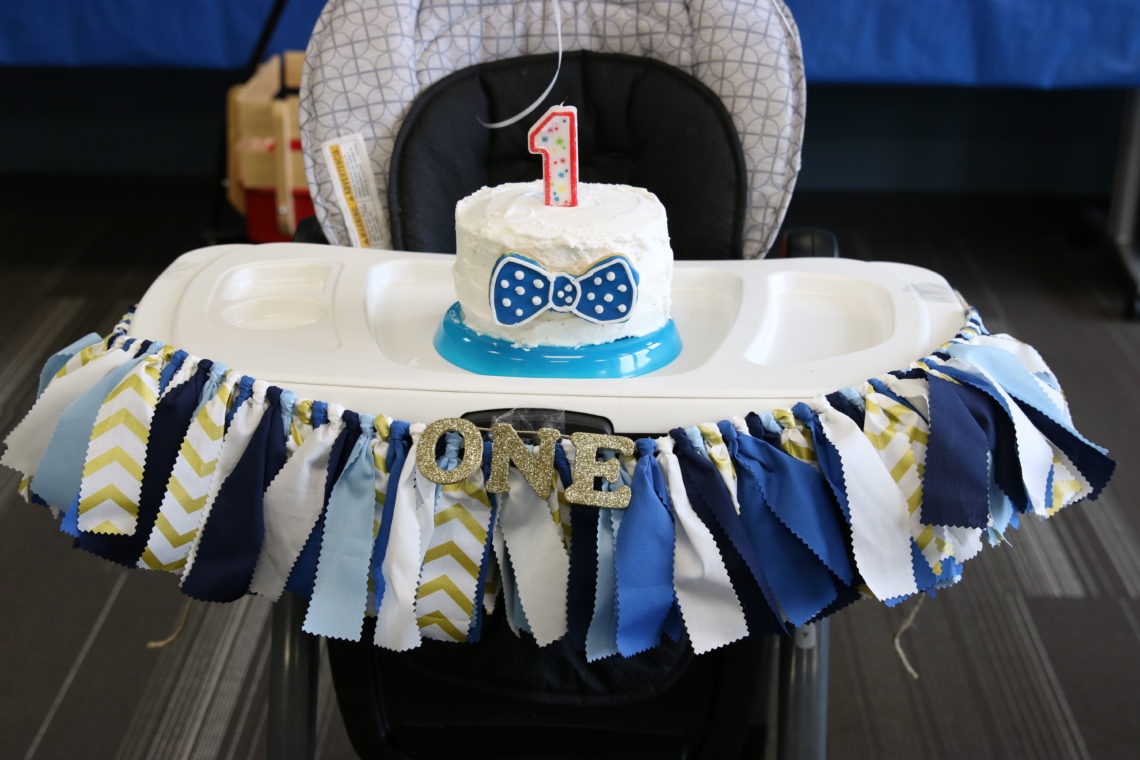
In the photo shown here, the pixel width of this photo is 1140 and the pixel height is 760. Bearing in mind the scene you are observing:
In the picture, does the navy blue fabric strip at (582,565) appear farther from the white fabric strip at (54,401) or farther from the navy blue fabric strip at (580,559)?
the white fabric strip at (54,401)

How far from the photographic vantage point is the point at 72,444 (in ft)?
2.50

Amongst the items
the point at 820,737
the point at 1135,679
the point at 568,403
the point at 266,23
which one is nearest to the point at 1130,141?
the point at 1135,679

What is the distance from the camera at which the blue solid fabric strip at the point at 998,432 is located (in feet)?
2.40

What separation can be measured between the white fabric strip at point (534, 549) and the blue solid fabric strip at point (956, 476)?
0.72 feet

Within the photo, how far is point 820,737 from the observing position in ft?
3.16

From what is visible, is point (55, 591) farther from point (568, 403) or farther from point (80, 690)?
point (568, 403)

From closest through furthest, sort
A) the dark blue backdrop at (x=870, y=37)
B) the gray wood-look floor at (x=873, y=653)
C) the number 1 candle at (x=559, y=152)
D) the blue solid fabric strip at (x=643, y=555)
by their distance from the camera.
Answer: the blue solid fabric strip at (x=643, y=555) < the number 1 candle at (x=559, y=152) < the gray wood-look floor at (x=873, y=653) < the dark blue backdrop at (x=870, y=37)

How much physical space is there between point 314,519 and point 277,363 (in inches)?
4.5

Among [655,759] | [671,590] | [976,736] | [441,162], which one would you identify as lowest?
[976,736]

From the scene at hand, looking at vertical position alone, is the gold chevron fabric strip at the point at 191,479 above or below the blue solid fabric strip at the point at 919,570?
above

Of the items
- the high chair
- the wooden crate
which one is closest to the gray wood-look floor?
the high chair

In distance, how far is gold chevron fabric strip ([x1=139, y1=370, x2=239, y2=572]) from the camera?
2.43 feet

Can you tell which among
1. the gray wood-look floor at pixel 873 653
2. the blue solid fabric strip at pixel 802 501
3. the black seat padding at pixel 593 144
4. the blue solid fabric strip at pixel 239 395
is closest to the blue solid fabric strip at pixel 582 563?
the blue solid fabric strip at pixel 802 501

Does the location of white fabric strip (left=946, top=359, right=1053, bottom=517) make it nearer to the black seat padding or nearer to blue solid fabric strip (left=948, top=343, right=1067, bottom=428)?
blue solid fabric strip (left=948, top=343, right=1067, bottom=428)
